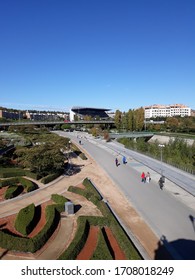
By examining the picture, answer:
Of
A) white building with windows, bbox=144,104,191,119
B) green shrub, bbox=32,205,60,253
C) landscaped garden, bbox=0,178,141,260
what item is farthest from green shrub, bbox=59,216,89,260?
white building with windows, bbox=144,104,191,119

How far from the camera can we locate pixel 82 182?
24203mm

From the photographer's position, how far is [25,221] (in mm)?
14312

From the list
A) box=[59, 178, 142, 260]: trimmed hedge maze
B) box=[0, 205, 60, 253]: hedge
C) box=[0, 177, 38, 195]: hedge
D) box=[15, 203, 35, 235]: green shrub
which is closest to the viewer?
box=[59, 178, 142, 260]: trimmed hedge maze

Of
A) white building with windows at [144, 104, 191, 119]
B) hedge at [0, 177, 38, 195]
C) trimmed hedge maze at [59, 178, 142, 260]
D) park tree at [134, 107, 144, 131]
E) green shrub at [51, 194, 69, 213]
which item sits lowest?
trimmed hedge maze at [59, 178, 142, 260]

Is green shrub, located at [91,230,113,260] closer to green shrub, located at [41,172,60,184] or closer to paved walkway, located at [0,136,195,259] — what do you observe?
paved walkway, located at [0,136,195,259]

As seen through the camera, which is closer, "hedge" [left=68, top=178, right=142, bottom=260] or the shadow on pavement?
the shadow on pavement

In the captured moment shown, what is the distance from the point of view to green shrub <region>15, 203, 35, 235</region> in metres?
13.7

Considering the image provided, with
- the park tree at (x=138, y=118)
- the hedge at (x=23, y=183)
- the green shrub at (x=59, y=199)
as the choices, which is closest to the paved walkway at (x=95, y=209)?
the hedge at (x=23, y=183)

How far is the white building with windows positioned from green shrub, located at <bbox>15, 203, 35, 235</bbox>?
169m

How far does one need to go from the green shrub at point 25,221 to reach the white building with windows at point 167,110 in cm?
16856

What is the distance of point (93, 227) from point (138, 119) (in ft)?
224

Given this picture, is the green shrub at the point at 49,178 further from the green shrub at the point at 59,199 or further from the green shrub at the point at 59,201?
the green shrub at the point at 59,199

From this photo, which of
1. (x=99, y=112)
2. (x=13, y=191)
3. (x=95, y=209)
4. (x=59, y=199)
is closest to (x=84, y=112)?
(x=99, y=112)
